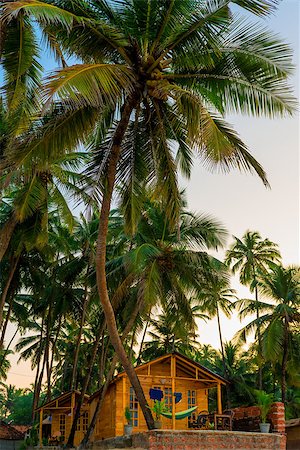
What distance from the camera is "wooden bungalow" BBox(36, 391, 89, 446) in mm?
22594

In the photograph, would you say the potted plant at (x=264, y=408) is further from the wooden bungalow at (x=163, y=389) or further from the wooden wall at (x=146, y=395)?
the wooden wall at (x=146, y=395)

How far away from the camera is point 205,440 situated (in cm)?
1370

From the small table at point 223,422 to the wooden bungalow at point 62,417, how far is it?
8413 mm

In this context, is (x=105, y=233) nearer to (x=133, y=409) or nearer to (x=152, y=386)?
(x=152, y=386)

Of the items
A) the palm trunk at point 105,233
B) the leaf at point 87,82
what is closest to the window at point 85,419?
the palm trunk at point 105,233

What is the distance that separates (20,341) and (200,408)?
1953 centimetres

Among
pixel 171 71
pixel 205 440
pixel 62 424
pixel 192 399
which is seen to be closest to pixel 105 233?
pixel 171 71

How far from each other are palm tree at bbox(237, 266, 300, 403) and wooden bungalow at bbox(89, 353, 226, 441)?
5943 millimetres

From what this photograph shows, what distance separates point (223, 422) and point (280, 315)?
10924 mm

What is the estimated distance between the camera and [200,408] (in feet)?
65.4

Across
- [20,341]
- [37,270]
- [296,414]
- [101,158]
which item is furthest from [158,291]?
[20,341]

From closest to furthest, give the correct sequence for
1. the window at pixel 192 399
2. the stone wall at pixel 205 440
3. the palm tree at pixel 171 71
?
the palm tree at pixel 171 71 → the stone wall at pixel 205 440 → the window at pixel 192 399

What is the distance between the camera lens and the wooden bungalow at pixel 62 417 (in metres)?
22.6

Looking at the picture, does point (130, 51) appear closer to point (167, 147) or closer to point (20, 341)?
point (167, 147)
